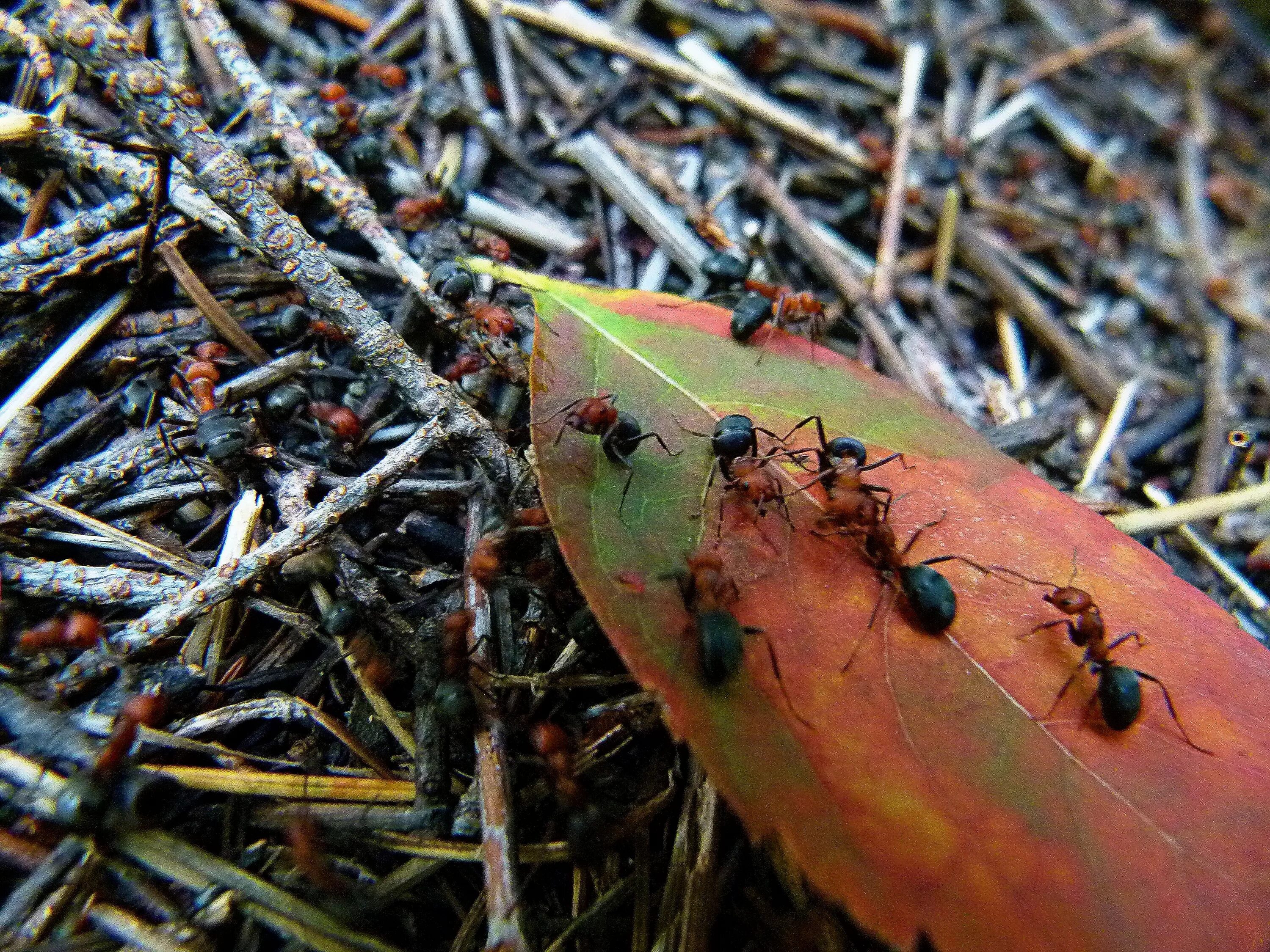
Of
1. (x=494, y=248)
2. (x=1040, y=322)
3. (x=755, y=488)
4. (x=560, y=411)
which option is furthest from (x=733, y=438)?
(x=1040, y=322)

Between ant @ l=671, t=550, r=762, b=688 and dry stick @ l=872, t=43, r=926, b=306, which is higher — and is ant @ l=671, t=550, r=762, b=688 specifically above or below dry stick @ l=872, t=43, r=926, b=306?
below

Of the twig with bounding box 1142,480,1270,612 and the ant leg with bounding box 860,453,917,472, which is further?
the twig with bounding box 1142,480,1270,612

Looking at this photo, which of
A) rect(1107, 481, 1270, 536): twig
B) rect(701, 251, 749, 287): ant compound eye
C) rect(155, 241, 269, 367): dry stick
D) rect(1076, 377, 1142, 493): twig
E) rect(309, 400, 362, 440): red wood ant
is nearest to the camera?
rect(309, 400, 362, 440): red wood ant

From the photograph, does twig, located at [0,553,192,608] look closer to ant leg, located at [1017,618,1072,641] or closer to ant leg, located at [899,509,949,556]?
ant leg, located at [899,509,949,556]

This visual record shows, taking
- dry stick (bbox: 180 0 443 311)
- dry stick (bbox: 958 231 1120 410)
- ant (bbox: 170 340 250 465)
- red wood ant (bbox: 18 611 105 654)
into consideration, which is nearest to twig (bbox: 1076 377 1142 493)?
dry stick (bbox: 958 231 1120 410)

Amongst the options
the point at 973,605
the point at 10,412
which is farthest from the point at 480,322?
the point at 973,605

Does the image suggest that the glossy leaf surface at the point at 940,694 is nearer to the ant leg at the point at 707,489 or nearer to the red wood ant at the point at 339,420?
the ant leg at the point at 707,489

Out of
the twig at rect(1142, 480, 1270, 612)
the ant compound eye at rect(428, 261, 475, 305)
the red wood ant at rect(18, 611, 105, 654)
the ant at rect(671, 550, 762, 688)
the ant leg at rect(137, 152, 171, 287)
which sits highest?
the ant leg at rect(137, 152, 171, 287)

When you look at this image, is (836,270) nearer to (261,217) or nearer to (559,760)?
(261,217)
